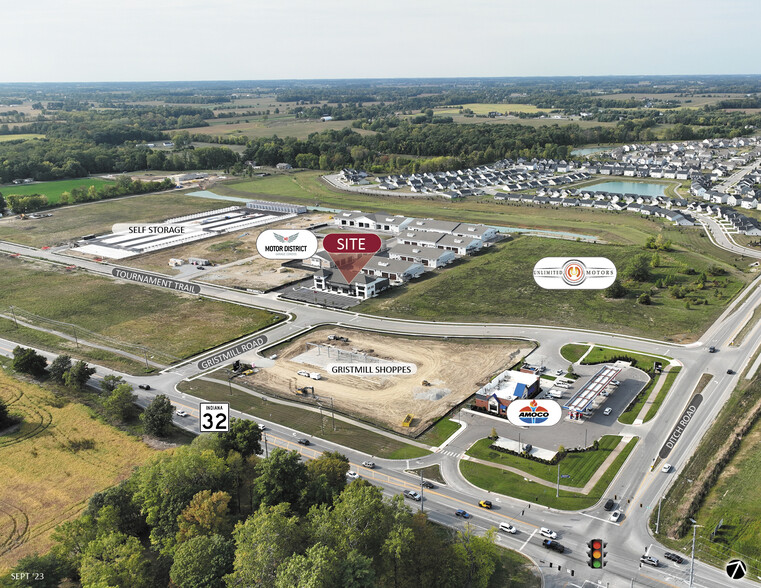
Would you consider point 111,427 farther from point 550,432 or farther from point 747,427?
point 747,427

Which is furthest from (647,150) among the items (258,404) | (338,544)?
(338,544)

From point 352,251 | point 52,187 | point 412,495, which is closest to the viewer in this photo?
point 412,495

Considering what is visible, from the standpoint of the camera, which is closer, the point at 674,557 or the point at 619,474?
the point at 674,557

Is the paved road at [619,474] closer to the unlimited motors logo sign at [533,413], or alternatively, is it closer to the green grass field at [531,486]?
the green grass field at [531,486]

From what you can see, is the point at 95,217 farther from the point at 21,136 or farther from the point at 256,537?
the point at 21,136

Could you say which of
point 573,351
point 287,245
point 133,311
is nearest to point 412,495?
point 573,351

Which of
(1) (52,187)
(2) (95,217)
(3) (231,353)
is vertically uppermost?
(1) (52,187)

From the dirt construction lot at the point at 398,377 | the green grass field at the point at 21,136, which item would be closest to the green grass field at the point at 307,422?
the dirt construction lot at the point at 398,377
